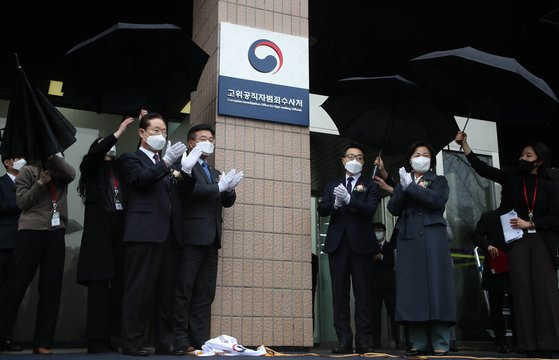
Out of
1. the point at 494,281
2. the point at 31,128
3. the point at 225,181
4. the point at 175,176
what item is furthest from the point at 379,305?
the point at 31,128

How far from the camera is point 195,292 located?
187 inches

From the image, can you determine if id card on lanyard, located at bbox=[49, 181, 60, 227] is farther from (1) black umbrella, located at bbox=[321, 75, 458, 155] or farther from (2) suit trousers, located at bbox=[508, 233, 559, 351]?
(2) suit trousers, located at bbox=[508, 233, 559, 351]

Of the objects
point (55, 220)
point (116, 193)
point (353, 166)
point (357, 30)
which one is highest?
point (357, 30)

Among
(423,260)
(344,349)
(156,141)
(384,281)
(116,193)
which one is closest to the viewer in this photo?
(156,141)

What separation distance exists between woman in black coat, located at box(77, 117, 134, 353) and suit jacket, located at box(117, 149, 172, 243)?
0.82 feet

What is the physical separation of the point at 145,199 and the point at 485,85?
2957 mm

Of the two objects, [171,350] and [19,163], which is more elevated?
[19,163]

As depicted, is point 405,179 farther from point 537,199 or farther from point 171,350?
point 171,350

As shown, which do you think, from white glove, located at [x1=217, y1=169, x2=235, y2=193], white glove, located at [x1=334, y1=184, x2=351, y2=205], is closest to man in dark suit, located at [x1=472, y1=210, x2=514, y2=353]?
white glove, located at [x1=334, y1=184, x2=351, y2=205]

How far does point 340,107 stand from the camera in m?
5.78

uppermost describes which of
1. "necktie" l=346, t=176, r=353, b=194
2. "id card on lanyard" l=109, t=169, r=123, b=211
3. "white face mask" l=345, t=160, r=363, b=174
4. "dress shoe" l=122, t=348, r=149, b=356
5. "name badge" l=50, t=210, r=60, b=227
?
"white face mask" l=345, t=160, r=363, b=174

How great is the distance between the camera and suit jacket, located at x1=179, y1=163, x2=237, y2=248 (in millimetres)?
4703

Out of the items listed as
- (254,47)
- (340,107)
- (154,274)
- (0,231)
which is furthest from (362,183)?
(0,231)

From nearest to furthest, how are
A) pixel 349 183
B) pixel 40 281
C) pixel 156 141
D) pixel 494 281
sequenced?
pixel 40 281 < pixel 156 141 < pixel 349 183 < pixel 494 281
